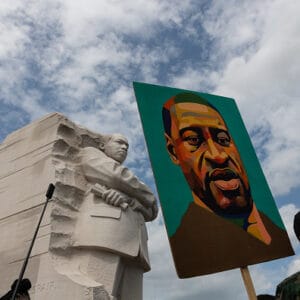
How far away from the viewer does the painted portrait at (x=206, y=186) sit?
18.6 feet

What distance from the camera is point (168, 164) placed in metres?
6.21

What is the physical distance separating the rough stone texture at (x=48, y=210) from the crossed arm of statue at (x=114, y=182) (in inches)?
6.9

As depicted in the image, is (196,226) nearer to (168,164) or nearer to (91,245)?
(168,164)

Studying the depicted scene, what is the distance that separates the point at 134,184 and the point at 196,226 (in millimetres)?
1260

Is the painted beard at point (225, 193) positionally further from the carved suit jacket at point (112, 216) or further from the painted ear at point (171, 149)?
the carved suit jacket at point (112, 216)

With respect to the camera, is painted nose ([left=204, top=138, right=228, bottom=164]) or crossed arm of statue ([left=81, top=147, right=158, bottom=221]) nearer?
crossed arm of statue ([left=81, top=147, right=158, bottom=221])

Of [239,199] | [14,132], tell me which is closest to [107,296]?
[239,199]

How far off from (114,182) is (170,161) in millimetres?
916

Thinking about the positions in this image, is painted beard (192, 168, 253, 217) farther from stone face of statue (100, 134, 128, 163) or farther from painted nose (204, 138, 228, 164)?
stone face of statue (100, 134, 128, 163)

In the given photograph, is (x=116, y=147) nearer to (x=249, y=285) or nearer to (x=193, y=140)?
(x=193, y=140)

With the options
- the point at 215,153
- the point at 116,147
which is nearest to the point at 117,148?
the point at 116,147

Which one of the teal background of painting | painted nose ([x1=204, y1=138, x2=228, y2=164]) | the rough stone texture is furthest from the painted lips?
the rough stone texture

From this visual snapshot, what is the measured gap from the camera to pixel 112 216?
5934 mm

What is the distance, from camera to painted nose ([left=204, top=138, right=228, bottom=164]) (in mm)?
6662
